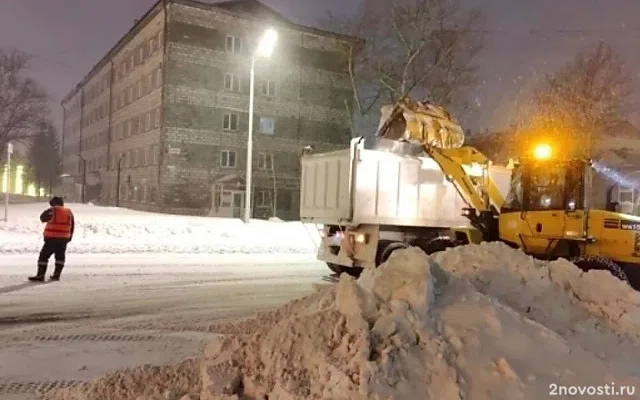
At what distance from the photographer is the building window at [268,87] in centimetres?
4116

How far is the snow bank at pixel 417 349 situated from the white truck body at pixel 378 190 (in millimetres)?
6014

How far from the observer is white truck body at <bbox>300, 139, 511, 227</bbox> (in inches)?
449

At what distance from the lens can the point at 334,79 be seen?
1724 inches

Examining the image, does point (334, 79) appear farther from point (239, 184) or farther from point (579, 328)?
point (579, 328)

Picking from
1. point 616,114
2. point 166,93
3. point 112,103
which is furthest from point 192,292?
point 112,103

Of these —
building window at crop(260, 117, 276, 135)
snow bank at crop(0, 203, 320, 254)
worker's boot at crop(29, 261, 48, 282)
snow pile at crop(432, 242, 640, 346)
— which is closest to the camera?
snow pile at crop(432, 242, 640, 346)

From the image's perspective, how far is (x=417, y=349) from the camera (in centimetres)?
411

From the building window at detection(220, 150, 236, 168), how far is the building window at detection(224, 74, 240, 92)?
14.3 feet

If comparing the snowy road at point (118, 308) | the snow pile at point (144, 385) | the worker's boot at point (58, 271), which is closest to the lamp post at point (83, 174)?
the snowy road at point (118, 308)

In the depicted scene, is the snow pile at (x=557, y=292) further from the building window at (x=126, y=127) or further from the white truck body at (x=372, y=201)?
the building window at (x=126, y=127)

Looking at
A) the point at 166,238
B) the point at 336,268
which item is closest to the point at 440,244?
the point at 336,268

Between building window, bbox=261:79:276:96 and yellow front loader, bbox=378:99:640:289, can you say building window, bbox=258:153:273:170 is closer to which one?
building window, bbox=261:79:276:96

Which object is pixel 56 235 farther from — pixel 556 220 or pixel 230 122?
pixel 230 122

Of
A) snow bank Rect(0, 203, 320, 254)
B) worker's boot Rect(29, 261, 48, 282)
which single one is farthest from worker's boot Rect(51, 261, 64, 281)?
snow bank Rect(0, 203, 320, 254)
